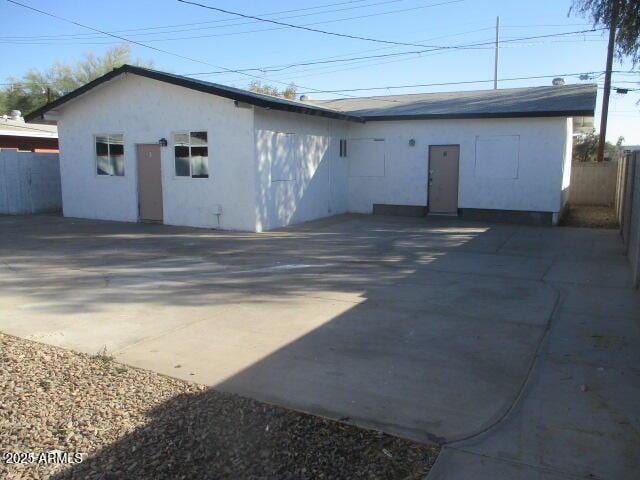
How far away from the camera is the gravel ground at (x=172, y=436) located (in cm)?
321

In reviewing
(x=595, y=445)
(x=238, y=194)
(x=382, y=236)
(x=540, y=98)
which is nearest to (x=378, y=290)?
(x=595, y=445)

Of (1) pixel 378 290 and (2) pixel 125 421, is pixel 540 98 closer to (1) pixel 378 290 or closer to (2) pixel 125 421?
(1) pixel 378 290

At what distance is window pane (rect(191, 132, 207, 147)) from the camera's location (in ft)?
48.6

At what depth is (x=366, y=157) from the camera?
1908 centimetres

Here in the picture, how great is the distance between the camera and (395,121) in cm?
1831

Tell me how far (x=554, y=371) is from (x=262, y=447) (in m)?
2.73

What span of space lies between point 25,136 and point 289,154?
15.7 metres

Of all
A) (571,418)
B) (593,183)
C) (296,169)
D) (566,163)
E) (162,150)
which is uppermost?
(162,150)

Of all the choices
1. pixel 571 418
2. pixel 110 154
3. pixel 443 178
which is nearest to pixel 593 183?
pixel 443 178

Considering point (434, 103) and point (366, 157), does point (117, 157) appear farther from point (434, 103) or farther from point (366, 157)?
point (434, 103)

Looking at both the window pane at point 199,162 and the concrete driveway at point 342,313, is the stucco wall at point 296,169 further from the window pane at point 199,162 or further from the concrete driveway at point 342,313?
the concrete driveway at point 342,313

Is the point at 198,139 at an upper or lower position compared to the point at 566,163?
upper

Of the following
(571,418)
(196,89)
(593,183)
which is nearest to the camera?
(571,418)

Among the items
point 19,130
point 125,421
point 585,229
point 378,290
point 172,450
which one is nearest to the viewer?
point 172,450
